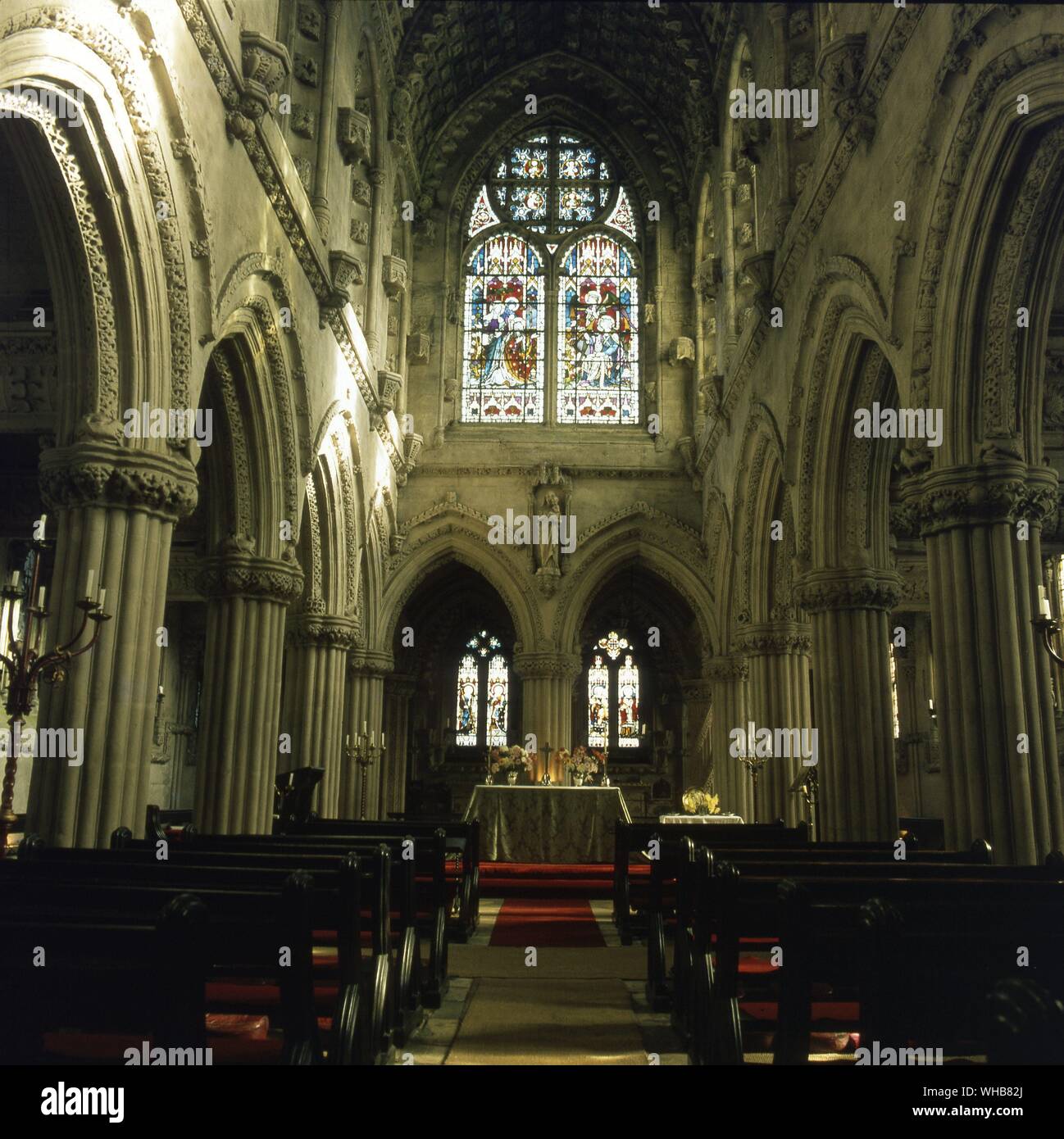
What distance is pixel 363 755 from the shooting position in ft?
58.2

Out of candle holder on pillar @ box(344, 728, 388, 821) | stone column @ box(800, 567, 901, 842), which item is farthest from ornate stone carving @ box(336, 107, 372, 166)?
stone column @ box(800, 567, 901, 842)

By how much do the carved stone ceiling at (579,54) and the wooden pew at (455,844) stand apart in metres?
15.8

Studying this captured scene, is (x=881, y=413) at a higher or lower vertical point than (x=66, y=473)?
higher

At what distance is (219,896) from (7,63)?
19.1 ft

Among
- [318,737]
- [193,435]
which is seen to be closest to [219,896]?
[193,435]

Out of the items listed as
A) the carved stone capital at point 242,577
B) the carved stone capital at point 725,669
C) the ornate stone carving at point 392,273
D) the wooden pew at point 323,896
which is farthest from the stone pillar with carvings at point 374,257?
the wooden pew at point 323,896

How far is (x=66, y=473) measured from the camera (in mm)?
8562

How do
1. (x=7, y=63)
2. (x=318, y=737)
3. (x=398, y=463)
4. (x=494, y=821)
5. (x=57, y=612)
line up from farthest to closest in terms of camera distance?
(x=398, y=463), (x=318, y=737), (x=494, y=821), (x=57, y=612), (x=7, y=63)

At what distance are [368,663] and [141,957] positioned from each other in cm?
1706

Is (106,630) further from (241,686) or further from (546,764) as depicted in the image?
(546,764)

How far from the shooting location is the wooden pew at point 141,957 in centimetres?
329

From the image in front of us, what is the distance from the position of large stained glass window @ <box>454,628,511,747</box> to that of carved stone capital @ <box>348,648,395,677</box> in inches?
244

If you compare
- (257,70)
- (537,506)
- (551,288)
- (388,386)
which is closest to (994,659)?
(257,70)

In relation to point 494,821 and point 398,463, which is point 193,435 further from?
point 398,463
